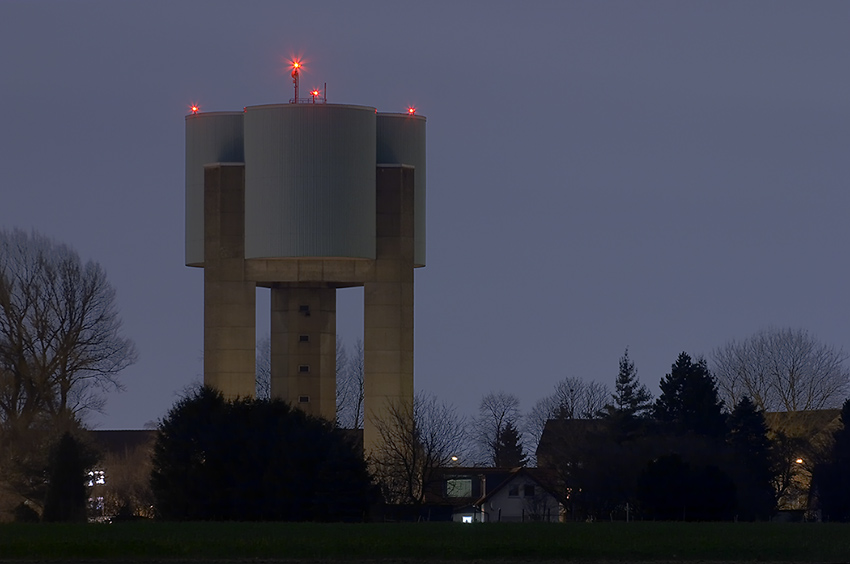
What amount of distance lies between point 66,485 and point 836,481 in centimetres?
3424

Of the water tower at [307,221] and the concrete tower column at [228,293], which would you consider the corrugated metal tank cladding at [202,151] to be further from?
the concrete tower column at [228,293]

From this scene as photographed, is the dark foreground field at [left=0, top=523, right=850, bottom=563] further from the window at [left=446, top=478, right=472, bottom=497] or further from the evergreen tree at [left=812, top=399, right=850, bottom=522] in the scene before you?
the window at [left=446, top=478, right=472, bottom=497]

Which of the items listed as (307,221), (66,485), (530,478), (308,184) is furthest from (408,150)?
(66,485)

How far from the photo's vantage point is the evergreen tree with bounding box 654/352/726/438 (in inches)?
3332

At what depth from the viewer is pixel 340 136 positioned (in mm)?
70562

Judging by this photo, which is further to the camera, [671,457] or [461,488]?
[461,488]

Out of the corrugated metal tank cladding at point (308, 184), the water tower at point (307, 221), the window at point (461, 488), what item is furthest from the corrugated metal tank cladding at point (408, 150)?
the window at point (461, 488)

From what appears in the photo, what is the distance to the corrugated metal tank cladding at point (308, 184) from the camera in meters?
69.7

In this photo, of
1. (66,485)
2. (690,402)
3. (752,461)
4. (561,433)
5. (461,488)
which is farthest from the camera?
(561,433)

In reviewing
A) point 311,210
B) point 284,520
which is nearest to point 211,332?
point 311,210

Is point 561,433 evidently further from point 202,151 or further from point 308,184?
point 202,151

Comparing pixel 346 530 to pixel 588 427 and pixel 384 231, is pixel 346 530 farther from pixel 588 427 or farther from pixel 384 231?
pixel 588 427

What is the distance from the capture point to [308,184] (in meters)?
69.9

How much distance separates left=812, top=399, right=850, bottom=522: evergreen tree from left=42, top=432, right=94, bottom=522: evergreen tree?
106 feet
